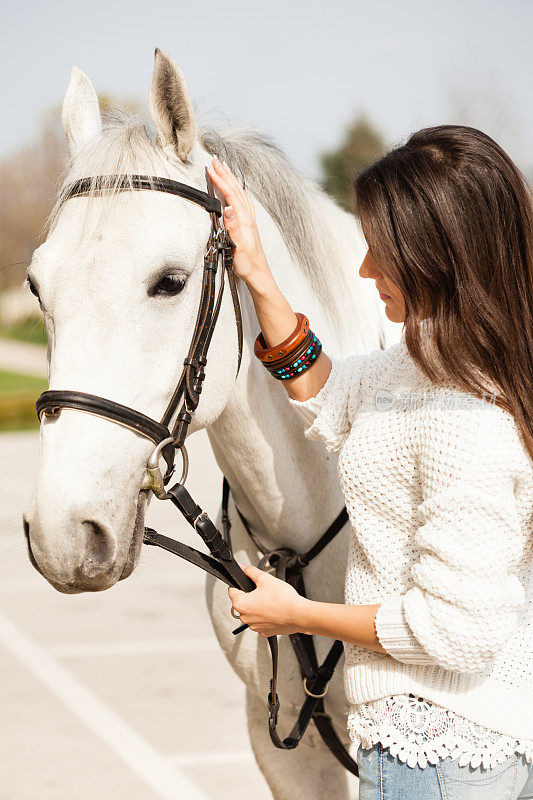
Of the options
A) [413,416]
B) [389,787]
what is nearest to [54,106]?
[413,416]

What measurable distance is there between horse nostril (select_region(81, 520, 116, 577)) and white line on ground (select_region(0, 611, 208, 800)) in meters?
2.38

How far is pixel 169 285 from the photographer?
165 cm

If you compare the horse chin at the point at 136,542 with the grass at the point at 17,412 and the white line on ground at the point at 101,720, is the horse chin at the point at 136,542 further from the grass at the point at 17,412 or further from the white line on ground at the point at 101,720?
the grass at the point at 17,412

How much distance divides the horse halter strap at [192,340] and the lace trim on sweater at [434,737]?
1.94 ft

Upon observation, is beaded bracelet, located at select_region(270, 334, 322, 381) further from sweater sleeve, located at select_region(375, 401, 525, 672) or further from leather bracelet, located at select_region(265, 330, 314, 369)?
sweater sleeve, located at select_region(375, 401, 525, 672)

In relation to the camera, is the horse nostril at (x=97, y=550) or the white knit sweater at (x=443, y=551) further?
the horse nostril at (x=97, y=550)

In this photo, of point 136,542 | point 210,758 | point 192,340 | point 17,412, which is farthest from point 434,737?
point 17,412

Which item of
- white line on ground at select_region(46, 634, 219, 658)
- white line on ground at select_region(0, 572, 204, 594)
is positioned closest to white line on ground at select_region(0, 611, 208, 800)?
white line on ground at select_region(46, 634, 219, 658)

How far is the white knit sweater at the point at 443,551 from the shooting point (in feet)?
4.31

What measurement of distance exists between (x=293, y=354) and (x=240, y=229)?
0.29 metres

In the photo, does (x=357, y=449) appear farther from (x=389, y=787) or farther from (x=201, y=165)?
(x=201, y=165)

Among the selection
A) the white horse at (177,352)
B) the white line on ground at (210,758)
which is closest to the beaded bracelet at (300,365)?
the white horse at (177,352)

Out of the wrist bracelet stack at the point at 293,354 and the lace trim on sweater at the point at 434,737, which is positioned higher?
the wrist bracelet stack at the point at 293,354

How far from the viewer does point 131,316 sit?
1576 millimetres
